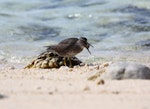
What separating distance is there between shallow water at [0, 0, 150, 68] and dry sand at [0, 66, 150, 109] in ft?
12.6

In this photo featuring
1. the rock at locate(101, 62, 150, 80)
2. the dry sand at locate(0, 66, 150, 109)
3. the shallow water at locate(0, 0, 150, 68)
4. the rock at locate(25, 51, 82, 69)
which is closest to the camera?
the dry sand at locate(0, 66, 150, 109)

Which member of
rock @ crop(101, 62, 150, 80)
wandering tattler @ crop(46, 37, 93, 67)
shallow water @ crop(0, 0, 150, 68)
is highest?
rock @ crop(101, 62, 150, 80)

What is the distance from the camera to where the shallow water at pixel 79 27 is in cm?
1127

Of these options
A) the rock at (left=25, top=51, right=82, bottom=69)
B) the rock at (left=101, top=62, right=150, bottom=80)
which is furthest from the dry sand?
the rock at (left=25, top=51, right=82, bottom=69)

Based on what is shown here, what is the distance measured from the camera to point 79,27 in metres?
15.3

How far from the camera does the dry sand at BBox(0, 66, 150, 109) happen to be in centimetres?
520

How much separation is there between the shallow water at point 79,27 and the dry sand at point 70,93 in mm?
3840

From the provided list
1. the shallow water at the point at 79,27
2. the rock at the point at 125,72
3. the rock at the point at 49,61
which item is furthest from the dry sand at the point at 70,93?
the shallow water at the point at 79,27

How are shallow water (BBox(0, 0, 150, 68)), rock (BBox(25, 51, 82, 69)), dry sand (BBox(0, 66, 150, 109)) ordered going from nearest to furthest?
dry sand (BBox(0, 66, 150, 109))
rock (BBox(25, 51, 82, 69))
shallow water (BBox(0, 0, 150, 68))

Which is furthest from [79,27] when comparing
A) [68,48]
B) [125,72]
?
[125,72]

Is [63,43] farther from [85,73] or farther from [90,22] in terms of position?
[90,22]

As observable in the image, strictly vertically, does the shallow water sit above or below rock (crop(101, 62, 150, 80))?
below

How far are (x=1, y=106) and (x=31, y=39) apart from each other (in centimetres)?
824

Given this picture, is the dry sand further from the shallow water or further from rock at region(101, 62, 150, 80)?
the shallow water
